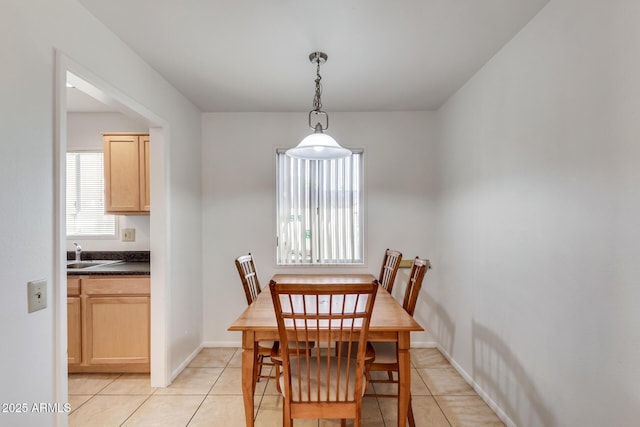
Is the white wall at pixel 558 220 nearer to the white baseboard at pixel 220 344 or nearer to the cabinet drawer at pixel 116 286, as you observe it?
the white baseboard at pixel 220 344

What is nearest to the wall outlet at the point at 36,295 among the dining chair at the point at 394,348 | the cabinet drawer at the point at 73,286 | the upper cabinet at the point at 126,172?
the cabinet drawer at the point at 73,286

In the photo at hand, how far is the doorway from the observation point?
1.47 meters

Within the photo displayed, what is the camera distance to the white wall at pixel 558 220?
124cm

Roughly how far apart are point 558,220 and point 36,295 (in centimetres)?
246

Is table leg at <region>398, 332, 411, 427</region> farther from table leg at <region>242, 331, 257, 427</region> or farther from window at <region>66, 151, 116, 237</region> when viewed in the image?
window at <region>66, 151, 116, 237</region>

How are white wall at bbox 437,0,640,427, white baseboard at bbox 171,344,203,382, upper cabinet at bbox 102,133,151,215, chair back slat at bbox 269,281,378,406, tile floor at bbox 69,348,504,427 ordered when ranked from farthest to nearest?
upper cabinet at bbox 102,133,151,215 → white baseboard at bbox 171,344,203,382 → tile floor at bbox 69,348,504,427 → chair back slat at bbox 269,281,378,406 → white wall at bbox 437,0,640,427

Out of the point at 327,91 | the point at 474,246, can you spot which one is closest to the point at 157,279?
the point at 327,91

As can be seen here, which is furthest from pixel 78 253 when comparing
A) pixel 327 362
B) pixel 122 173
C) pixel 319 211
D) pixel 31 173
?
pixel 327 362

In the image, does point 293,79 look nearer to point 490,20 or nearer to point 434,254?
point 490,20

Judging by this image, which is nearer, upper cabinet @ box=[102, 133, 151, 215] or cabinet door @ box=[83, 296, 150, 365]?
cabinet door @ box=[83, 296, 150, 365]

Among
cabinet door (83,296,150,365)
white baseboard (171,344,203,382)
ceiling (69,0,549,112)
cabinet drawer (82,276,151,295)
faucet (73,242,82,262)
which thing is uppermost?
ceiling (69,0,549,112)

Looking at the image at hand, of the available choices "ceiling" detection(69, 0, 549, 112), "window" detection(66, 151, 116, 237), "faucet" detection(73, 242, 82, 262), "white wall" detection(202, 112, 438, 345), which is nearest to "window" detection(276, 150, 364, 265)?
"white wall" detection(202, 112, 438, 345)

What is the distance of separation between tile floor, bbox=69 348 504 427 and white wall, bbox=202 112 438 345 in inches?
29.7

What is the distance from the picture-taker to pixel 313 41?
6.56 ft
